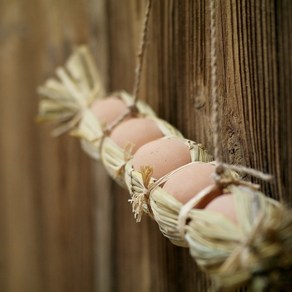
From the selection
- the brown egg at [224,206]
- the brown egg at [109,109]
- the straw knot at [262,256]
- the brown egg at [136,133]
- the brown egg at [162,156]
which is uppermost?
the brown egg at [109,109]

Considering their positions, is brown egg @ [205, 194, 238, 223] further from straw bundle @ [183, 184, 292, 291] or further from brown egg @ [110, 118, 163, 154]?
brown egg @ [110, 118, 163, 154]

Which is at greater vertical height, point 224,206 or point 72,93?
point 72,93

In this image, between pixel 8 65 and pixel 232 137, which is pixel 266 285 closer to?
pixel 232 137

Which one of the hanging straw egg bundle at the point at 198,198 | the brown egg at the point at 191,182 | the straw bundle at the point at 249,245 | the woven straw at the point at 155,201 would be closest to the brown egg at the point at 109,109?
the hanging straw egg bundle at the point at 198,198

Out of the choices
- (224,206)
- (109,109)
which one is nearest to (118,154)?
(109,109)

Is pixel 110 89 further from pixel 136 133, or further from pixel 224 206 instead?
pixel 224 206

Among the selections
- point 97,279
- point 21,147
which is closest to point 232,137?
point 97,279

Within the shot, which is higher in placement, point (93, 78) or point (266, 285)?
point (93, 78)

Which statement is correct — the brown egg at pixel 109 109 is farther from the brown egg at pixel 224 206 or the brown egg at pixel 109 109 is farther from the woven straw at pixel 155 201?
the brown egg at pixel 224 206
